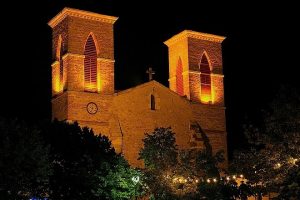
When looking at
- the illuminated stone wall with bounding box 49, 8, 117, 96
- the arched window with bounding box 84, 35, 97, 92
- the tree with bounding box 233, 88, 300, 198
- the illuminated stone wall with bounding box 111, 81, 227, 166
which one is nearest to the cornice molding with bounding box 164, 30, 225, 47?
the illuminated stone wall with bounding box 111, 81, 227, 166

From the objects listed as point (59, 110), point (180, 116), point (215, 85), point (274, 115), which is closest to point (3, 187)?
point (274, 115)

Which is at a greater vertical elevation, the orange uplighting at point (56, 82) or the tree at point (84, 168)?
the orange uplighting at point (56, 82)

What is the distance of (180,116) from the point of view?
50031 mm

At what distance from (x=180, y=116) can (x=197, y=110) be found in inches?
70.0

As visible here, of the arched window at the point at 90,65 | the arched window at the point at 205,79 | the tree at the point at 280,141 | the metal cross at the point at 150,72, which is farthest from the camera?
the arched window at the point at 205,79

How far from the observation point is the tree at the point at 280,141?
30.8 meters

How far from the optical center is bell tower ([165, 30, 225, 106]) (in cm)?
5172

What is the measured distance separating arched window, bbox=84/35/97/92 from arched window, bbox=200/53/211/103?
30.9ft

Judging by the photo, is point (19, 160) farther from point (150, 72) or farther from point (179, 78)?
point (179, 78)

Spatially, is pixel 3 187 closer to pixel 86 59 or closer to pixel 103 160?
pixel 103 160

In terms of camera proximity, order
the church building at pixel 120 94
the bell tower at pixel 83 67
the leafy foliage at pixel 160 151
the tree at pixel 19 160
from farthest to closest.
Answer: the church building at pixel 120 94
the bell tower at pixel 83 67
the leafy foliage at pixel 160 151
the tree at pixel 19 160

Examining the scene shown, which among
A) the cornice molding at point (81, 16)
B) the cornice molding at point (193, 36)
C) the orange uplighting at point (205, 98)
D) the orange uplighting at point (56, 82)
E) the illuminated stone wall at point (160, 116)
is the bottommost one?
the illuminated stone wall at point (160, 116)

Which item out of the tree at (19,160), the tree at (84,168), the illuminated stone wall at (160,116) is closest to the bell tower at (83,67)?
the illuminated stone wall at (160,116)

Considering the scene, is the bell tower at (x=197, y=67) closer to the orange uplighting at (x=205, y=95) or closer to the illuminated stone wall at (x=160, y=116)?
the orange uplighting at (x=205, y=95)
